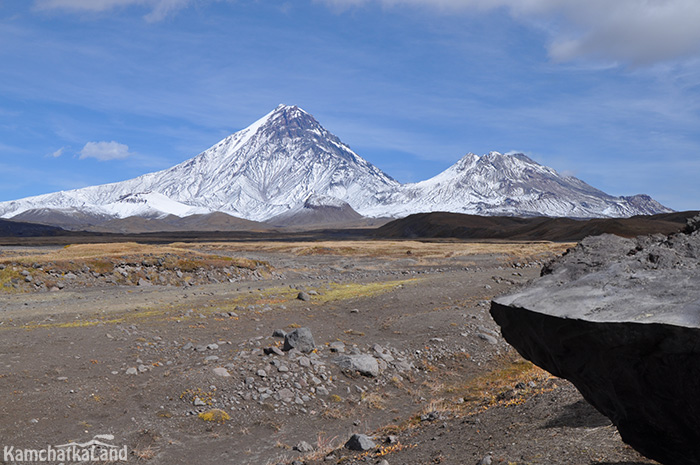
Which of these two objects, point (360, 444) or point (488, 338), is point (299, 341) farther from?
point (488, 338)

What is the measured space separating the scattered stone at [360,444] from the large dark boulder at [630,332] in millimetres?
5267

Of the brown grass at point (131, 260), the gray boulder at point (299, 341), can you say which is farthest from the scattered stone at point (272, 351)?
the brown grass at point (131, 260)

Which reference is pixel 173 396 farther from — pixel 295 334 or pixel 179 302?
pixel 179 302

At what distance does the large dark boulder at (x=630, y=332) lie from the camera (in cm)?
522

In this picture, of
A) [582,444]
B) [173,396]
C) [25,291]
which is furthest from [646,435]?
[25,291]

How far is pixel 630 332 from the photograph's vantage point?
5.33 metres

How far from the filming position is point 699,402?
524cm

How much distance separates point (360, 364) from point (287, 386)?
283 cm

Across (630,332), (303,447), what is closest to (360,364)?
(303,447)

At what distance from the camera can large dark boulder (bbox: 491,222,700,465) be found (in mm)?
5219

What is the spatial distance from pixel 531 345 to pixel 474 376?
11937 millimetres

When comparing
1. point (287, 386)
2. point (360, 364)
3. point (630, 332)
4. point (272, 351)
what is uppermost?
point (630, 332)

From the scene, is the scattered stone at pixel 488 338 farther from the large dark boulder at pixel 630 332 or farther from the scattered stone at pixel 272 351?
the large dark boulder at pixel 630 332

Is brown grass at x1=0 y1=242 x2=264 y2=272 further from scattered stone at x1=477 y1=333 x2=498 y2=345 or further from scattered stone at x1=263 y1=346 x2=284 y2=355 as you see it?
scattered stone at x1=477 y1=333 x2=498 y2=345
